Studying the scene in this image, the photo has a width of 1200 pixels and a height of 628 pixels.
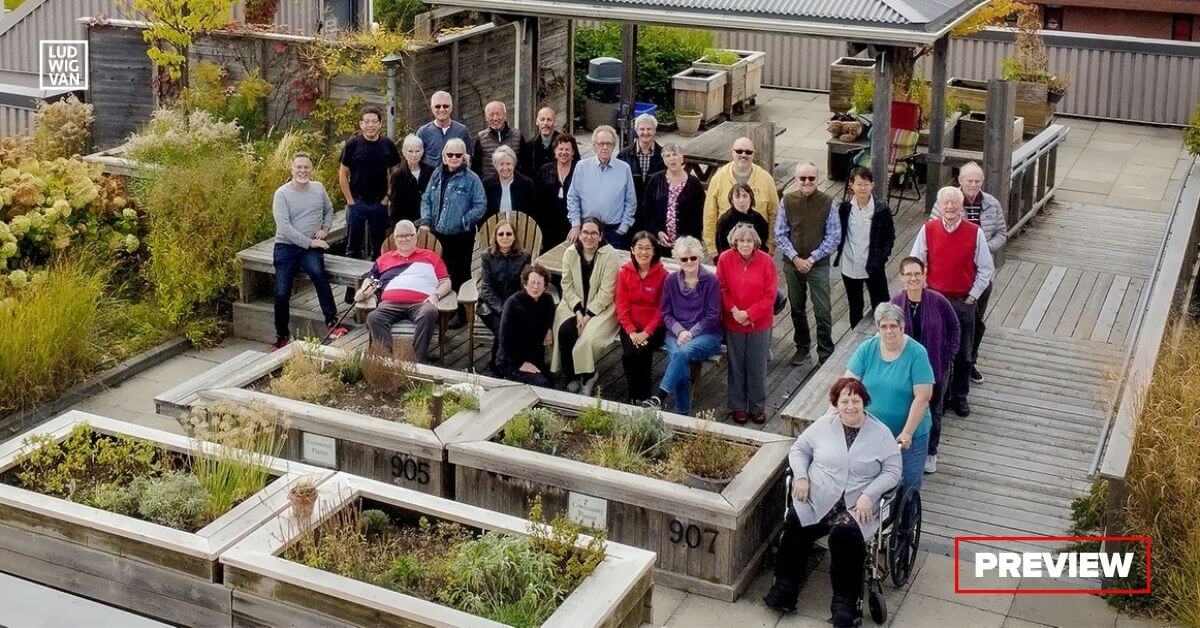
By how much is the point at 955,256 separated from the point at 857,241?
967mm

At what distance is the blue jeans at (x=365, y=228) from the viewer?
11.4 metres

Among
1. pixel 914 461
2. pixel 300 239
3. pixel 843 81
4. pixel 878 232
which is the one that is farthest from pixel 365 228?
pixel 843 81

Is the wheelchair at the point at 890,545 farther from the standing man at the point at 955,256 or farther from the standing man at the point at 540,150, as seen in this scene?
the standing man at the point at 540,150

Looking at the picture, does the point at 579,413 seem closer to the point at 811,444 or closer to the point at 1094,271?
the point at 811,444

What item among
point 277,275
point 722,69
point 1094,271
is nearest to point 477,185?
point 277,275

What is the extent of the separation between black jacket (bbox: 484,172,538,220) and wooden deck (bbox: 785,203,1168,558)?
2492 millimetres

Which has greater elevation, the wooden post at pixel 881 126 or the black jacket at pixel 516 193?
the wooden post at pixel 881 126

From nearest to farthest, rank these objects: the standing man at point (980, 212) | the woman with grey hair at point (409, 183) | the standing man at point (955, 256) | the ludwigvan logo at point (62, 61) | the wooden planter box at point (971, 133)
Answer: the standing man at point (955, 256) → the standing man at point (980, 212) → the woman with grey hair at point (409, 183) → the wooden planter box at point (971, 133) → the ludwigvan logo at point (62, 61)

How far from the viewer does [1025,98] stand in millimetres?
16219

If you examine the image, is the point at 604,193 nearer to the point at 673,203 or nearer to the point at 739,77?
the point at 673,203

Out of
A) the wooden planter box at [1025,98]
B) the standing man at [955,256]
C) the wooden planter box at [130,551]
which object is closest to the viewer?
the wooden planter box at [130,551]

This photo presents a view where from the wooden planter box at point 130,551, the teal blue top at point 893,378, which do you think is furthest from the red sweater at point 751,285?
the wooden planter box at point 130,551

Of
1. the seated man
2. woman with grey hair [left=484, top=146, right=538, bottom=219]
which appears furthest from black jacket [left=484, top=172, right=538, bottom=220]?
the seated man

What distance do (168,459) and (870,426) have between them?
11.5ft
